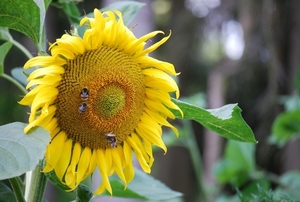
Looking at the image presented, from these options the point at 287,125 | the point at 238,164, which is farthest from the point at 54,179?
the point at 238,164

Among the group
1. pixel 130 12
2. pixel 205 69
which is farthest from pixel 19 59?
pixel 130 12

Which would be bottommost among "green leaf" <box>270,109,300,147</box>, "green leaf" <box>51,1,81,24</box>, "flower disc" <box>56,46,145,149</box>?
"green leaf" <box>270,109,300,147</box>

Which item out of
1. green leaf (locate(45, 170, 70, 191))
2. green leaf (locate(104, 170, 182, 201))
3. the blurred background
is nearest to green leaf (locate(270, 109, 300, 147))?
green leaf (locate(104, 170, 182, 201))

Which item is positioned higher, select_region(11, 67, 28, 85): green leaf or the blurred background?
select_region(11, 67, 28, 85): green leaf

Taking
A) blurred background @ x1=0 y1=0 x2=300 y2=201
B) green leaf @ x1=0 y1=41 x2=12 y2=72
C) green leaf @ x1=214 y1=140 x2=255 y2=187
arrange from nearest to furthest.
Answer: green leaf @ x1=0 y1=41 x2=12 y2=72 → green leaf @ x1=214 y1=140 x2=255 y2=187 → blurred background @ x1=0 y1=0 x2=300 y2=201

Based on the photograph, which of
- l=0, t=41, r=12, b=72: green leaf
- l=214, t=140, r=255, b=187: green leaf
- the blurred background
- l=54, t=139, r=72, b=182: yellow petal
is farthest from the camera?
the blurred background

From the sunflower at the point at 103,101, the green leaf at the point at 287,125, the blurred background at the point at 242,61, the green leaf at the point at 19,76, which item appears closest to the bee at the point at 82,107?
the sunflower at the point at 103,101

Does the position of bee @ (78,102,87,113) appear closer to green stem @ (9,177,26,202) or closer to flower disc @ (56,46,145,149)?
flower disc @ (56,46,145,149)
